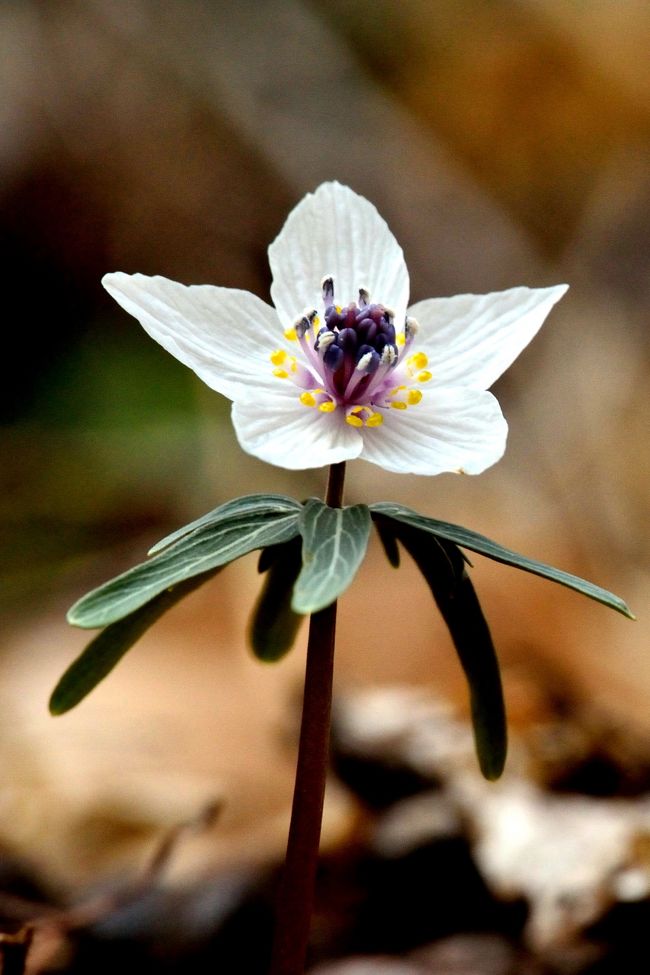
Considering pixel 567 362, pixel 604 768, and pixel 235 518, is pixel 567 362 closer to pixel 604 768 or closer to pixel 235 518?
pixel 604 768

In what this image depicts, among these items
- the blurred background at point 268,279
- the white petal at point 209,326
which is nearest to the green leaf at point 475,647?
the white petal at point 209,326

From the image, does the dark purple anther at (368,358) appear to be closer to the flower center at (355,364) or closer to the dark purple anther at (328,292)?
the flower center at (355,364)

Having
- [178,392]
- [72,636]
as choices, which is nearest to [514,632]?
[72,636]

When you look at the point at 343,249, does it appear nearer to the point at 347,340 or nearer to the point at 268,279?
the point at 347,340

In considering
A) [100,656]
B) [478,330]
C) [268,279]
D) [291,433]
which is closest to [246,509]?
[291,433]

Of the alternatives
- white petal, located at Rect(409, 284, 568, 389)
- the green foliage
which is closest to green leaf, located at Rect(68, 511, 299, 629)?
the green foliage

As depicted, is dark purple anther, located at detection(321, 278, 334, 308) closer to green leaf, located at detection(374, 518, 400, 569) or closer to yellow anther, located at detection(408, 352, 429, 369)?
yellow anther, located at detection(408, 352, 429, 369)
